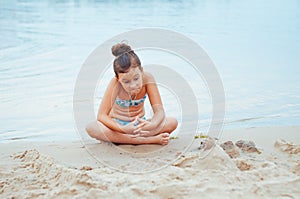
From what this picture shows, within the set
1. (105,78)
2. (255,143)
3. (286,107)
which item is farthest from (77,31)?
(255,143)

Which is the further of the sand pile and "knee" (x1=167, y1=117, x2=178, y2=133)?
"knee" (x1=167, y1=117, x2=178, y2=133)

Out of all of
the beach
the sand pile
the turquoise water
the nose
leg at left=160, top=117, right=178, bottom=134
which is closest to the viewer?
the sand pile

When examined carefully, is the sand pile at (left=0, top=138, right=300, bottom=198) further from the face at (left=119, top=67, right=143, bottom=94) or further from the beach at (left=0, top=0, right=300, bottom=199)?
→ the face at (left=119, top=67, right=143, bottom=94)

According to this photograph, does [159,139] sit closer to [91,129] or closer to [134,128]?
[134,128]

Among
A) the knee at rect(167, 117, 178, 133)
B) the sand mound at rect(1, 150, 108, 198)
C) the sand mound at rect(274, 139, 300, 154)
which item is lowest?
the sand mound at rect(1, 150, 108, 198)

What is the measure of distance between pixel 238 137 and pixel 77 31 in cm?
471

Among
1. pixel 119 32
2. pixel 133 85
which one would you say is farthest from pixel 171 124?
pixel 119 32

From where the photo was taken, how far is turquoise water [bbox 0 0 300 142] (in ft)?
12.4

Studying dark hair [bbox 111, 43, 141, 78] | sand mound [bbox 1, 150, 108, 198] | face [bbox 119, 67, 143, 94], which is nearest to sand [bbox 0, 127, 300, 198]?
sand mound [bbox 1, 150, 108, 198]

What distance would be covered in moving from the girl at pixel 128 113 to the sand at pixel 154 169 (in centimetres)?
7

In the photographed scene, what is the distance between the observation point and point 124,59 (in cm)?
289

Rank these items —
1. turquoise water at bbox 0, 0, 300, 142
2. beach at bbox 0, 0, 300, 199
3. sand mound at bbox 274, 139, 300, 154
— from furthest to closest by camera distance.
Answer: turquoise water at bbox 0, 0, 300, 142, sand mound at bbox 274, 139, 300, 154, beach at bbox 0, 0, 300, 199

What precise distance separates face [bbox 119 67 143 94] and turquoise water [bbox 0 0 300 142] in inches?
27.7

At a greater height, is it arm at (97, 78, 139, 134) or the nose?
the nose
